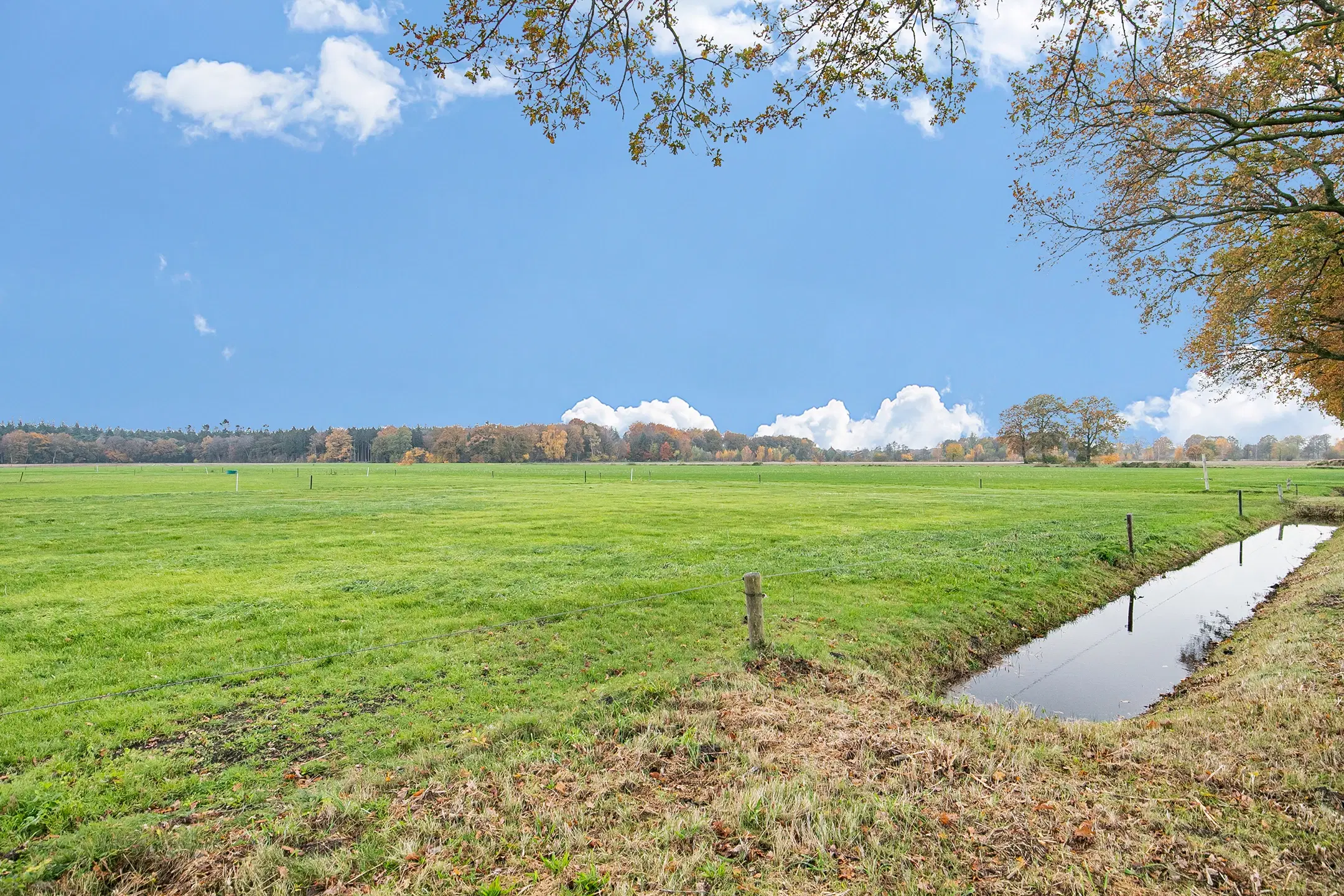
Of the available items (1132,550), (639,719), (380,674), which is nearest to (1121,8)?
(639,719)

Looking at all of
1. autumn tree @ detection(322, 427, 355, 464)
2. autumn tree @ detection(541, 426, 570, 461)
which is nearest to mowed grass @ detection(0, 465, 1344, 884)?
autumn tree @ detection(541, 426, 570, 461)

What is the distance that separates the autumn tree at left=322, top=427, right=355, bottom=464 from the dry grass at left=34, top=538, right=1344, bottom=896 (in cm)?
21723

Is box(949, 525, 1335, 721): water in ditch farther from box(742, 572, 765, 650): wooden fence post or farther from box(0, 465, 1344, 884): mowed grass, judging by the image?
box(742, 572, 765, 650): wooden fence post

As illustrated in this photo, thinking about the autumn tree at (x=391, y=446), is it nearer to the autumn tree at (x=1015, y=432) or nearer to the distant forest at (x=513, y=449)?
the distant forest at (x=513, y=449)

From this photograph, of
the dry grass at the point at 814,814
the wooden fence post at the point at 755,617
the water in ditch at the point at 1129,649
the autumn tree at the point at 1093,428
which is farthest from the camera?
the autumn tree at the point at 1093,428

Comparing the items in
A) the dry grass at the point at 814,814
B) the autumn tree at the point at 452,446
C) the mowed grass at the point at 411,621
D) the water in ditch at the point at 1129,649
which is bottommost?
the water in ditch at the point at 1129,649

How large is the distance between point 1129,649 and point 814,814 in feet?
34.8

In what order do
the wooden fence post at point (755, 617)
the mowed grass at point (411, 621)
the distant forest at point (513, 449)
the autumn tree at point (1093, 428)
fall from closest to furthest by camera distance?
1. the mowed grass at point (411, 621)
2. the wooden fence post at point (755, 617)
3. the autumn tree at point (1093, 428)
4. the distant forest at point (513, 449)

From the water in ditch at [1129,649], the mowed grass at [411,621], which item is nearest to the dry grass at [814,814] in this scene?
the mowed grass at [411,621]

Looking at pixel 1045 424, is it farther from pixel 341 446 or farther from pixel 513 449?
pixel 341 446

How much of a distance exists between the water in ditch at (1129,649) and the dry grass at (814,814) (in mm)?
2734

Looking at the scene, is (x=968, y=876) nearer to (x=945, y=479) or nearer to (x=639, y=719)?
(x=639, y=719)

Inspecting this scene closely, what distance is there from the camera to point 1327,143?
12.6 meters

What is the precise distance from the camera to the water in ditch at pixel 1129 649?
9258mm
